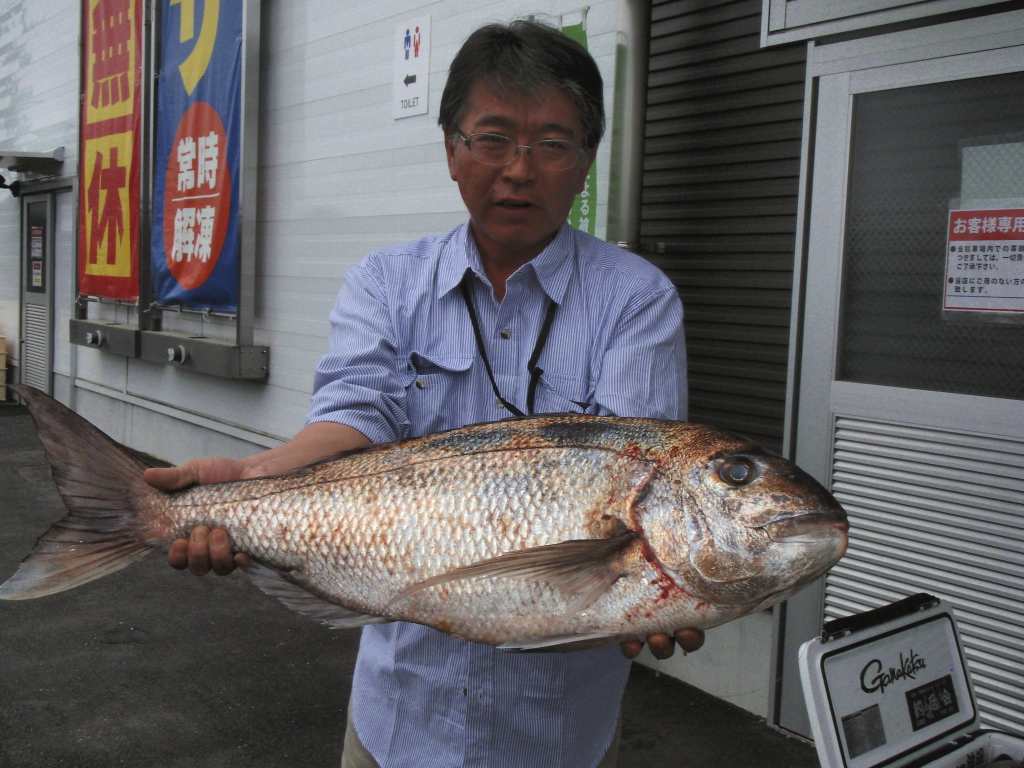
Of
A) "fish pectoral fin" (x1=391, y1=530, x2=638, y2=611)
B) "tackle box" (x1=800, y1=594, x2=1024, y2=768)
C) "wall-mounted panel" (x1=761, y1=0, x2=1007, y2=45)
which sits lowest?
"tackle box" (x1=800, y1=594, x2=1024, y2=768)

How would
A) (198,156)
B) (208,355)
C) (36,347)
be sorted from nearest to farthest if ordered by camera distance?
(208,355) → (198,156) → (36,347)

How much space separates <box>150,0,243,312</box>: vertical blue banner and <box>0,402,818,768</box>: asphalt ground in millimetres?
3249

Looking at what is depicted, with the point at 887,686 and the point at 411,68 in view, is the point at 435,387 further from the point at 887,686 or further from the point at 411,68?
the point at 411,68

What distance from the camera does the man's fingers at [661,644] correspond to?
6.15 ft

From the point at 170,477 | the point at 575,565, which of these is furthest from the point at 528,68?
the point at 170,477

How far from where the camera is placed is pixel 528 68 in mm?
2256

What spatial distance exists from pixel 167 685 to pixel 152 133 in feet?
22.1

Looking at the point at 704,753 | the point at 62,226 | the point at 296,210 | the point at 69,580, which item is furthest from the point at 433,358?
the point at 62,226

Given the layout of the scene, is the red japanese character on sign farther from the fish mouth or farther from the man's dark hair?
the fish mouth

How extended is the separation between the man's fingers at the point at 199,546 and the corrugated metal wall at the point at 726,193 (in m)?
3.05

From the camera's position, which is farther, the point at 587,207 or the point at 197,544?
the point at 587,207

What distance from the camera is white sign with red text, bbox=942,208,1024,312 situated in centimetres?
363

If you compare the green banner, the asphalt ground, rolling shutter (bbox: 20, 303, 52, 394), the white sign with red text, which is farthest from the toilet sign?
rolling shutter (bbox: 20, 303, 52, 394)

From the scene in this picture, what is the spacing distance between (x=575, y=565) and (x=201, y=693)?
3.88 m
